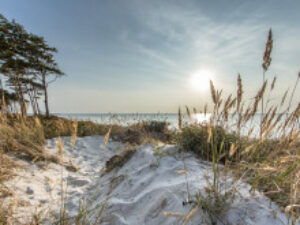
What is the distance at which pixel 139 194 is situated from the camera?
1852 millimetres

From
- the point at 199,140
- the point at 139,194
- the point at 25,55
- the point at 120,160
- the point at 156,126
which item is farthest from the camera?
the point at 25,55

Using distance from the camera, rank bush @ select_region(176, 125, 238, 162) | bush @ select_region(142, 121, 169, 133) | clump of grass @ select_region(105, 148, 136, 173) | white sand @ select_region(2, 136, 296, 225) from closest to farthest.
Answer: white sand @ select_region(2, 136, 296, 225)
bush @ select_region(176, 125, 238, 162)
clump of grass @ select_region(105, 148, 136, 173)
bush @ select_region(142, 121, 169, 133)

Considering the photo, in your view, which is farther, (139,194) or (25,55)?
(25,55)

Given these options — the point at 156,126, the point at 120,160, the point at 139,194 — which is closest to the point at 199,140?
the point at 139,194

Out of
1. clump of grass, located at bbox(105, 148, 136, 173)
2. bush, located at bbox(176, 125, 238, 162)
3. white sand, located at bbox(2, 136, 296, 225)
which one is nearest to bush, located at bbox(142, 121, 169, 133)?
clump of grass, located at bbox(105, 148, 136, 173)

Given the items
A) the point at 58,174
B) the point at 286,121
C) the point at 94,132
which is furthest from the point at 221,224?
the point at 94,132

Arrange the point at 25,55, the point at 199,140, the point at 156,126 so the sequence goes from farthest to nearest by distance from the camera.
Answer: the point at 25,55 < the point at 156,126 < the point at 199,140

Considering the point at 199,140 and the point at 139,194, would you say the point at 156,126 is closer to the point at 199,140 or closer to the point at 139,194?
the point at 199,140

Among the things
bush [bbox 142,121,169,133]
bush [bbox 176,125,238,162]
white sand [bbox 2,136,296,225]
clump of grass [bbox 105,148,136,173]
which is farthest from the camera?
bush [bbox 142,121,169,133]

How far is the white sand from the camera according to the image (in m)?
1.17

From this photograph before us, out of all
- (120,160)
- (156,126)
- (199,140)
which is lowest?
(120,160)

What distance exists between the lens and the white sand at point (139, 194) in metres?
1.17

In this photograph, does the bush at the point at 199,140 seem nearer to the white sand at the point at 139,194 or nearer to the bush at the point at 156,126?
the white sand at the point at 139,194

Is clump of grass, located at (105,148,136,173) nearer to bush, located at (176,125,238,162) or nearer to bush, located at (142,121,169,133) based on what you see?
bush, located at (176,125,238,162)
